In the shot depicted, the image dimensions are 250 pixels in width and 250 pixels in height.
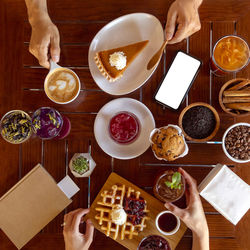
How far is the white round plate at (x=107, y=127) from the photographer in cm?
131

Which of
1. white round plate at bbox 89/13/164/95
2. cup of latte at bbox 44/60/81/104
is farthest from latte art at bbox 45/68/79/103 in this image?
white round plate at bbox 89/13/164/95

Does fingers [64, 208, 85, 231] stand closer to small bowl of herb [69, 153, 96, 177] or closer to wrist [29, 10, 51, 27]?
small bowl of herb [69, 153, 96, 177]

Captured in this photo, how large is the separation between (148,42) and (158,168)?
609mm

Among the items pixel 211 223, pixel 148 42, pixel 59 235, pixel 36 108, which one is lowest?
pixel 59 235

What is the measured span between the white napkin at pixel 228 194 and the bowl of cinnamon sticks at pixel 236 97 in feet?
0.87

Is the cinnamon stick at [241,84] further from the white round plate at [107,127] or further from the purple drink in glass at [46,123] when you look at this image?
the purple drink in glass at [46,123]

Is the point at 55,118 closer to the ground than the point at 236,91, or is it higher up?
closer to the ground

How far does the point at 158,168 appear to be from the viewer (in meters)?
1.33

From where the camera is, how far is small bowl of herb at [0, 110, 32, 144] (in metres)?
1.27

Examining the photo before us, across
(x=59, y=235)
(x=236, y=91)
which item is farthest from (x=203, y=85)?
(x=59, y=235)

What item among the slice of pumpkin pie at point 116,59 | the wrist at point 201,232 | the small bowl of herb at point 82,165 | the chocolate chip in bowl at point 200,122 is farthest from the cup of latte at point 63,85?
the wrist at point 201,232

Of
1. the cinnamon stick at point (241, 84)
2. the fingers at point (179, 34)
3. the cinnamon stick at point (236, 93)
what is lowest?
the cinnamon stick at point (236, 93)

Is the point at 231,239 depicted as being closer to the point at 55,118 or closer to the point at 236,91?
the point at 236,91

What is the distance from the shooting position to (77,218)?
4.12 feet
